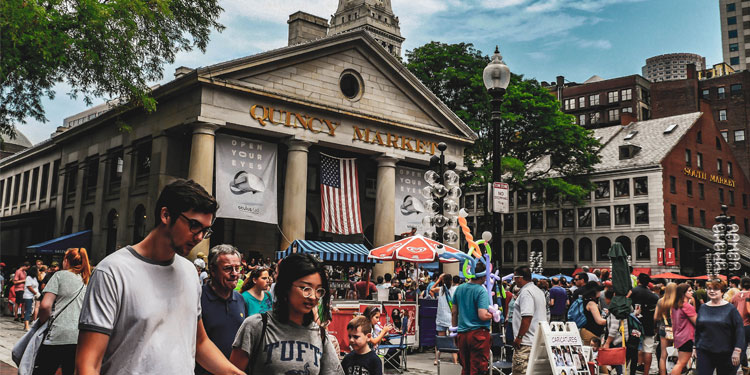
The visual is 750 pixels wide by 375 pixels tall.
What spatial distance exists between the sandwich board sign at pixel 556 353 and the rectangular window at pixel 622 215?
4871 cm

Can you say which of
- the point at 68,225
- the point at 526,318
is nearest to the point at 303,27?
the point at 68,225

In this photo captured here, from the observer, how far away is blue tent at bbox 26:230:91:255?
1248 inches

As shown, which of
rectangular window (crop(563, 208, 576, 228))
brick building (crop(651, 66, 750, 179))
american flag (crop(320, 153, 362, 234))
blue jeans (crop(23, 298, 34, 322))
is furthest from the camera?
brick building (crop(651, 66, 750, 179))

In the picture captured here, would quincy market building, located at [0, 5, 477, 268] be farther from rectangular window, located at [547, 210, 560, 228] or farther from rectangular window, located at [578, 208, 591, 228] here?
rectangular window, located at [547, 210, 560, 228]

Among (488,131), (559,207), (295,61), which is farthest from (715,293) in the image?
(559,207)

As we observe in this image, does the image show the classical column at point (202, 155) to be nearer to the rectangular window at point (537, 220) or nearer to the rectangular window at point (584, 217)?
the rectangular window at point (584, 217)

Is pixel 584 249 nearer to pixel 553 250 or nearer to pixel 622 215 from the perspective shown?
pixel 553 250

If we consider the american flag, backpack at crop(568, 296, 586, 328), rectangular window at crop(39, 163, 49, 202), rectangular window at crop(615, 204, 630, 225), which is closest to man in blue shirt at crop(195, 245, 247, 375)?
backpack at crop(568, 296, 586, 328)

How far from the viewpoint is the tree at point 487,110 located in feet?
136

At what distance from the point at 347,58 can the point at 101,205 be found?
51.6ft

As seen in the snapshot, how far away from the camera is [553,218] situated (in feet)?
197

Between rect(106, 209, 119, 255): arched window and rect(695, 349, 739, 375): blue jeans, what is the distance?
3004 cm

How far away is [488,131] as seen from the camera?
141ft

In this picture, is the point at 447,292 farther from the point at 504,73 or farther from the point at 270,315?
the point at 270,315
